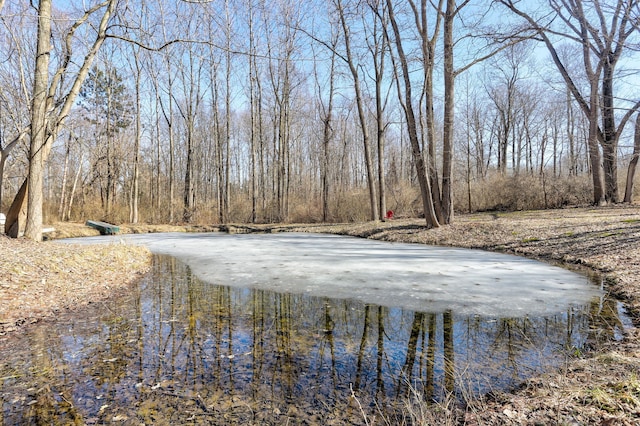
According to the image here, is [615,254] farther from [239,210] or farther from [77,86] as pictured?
[239,210]

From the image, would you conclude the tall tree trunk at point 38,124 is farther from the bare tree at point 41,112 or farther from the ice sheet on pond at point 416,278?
the ice sheet on pond at point 416,278

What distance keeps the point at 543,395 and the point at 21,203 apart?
11.6m

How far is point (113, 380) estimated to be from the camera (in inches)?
122

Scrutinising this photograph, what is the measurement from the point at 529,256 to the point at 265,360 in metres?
8.90

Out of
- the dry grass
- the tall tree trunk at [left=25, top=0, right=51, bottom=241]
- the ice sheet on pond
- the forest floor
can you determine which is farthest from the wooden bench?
the dry grass

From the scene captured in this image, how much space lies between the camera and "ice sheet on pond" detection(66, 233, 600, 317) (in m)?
5.34

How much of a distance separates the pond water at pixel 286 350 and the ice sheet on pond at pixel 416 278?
7 centimetres

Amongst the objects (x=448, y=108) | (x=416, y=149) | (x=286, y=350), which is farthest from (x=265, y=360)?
→ (x=448, y=108)

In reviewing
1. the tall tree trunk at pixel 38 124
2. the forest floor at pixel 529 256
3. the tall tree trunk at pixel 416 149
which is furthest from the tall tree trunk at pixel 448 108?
the tall tree trunk at pixel 38 124

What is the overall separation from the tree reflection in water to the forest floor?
0.93 feet

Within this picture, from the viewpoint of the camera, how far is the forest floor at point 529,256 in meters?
2.36

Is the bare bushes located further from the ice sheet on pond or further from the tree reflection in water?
the tree reflection in water

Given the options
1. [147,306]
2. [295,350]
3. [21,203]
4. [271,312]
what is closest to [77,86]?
[21,203]

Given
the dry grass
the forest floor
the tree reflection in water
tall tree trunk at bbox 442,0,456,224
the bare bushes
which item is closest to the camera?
the forest floor
